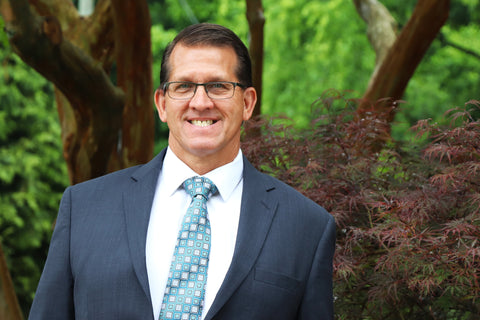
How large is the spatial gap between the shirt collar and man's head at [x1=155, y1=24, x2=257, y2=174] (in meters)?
0.02

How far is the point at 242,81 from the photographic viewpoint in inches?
87.3

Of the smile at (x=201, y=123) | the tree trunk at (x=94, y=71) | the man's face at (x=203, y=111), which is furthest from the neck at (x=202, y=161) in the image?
the tree trunk at (x=94, y=71)

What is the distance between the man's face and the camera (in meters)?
2.11

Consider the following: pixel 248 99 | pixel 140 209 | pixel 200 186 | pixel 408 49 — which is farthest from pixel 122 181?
pixel 408 49

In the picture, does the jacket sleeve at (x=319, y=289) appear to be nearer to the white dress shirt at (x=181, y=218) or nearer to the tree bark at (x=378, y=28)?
the white dress shirt at (x=181, y=218)

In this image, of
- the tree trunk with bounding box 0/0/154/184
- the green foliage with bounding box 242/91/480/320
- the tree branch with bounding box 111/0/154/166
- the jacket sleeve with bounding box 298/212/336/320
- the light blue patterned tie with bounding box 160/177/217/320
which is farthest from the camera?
the tree branch with bounding box 111/0/154/166

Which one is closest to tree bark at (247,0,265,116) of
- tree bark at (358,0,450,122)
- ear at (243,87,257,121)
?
tree bark at (358,0,450,122)

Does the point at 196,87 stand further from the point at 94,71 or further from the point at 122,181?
the point at 94,71

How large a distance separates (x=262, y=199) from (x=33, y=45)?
2845 millimetres

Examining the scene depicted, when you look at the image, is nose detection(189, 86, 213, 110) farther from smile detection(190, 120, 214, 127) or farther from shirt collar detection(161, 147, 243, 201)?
shirt collar detection(161, 147, 243, 201)

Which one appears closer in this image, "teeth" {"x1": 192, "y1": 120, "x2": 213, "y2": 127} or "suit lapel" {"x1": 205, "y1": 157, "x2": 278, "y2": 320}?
"suit lapel" {"x1": 205, "y1": 157, "x2": 278, "y2": 320}

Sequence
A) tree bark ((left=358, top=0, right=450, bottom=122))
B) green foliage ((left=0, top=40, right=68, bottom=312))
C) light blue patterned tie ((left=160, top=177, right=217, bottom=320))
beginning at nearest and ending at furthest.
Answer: light blue patterned tie ((left=160, top=177, right=217, bottom=320)), tree bark ((left=358, top=0, right=450, bottom=122)), green foliage ((left=0, top=40, right=68, bottom=312))

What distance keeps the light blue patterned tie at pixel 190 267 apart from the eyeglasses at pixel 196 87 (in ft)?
1.01

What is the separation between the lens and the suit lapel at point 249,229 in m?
1.98
